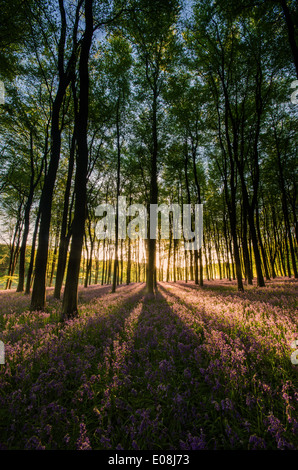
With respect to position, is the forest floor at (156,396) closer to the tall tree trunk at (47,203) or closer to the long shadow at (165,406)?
the long shadow at (165,406)

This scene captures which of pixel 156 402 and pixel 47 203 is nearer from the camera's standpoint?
pixel 156 402

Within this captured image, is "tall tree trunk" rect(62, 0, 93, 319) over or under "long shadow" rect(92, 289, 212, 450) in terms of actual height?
over

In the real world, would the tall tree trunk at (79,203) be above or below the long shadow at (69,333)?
above

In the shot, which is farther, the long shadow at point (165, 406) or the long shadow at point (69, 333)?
the long shadow at point (69, 333)

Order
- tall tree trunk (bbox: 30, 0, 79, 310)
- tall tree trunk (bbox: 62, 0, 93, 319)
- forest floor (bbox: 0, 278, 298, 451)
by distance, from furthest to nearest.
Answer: tall tree trunk (bbox: 30, 0, 79, 310), tall tree trunk (bbox: 62, 0, 93, 319), forest floor (bbox: 0, 278, 298, 451)

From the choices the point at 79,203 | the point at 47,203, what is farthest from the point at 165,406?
the point at 47,203

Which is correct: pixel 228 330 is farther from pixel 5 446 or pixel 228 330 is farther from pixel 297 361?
pixel 5 446

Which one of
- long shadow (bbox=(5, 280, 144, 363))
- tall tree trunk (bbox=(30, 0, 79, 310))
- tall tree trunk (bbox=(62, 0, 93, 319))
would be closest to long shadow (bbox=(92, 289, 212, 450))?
long shadow (bbox=(5, 280, 144, 363))

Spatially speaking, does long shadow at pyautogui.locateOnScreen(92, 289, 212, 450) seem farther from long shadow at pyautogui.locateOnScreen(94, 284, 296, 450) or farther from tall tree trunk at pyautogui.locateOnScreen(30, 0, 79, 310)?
tall tree trunk at pyautogui.locateOnScreen(30, 0, 79, 310)

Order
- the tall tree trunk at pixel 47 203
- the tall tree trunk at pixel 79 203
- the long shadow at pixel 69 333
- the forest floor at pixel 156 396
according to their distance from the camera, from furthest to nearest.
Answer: the tall tree trunk at pixel 47 203 < the tall tree trunk at pixel 79 203 < the long shadow at pixel 69 333 < the forest floor at pixel 156 396

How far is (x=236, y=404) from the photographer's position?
2268mm

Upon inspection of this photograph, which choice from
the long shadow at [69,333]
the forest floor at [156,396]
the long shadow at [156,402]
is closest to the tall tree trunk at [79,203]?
the long shadow at [69,333]

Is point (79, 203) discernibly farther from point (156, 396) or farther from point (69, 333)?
point (156, 396)

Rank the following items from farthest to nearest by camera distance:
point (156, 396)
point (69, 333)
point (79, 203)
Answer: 1. point (79, 203)
2. point (69, 333)
3. point (156, 396)
